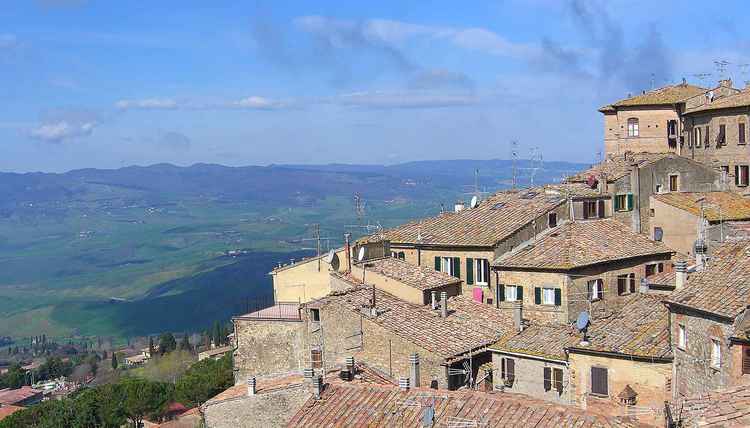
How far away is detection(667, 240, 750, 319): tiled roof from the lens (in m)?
20.9

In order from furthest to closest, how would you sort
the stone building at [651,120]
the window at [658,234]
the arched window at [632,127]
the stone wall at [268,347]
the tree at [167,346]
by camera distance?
1. the tree at [167,346]
2. the arched window at [632,127]
3. the stone building at [651,120]
4. the window at [658,234]
5. the stone wall at [268,347]

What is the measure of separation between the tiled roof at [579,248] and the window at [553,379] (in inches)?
239

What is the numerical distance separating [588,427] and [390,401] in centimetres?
559

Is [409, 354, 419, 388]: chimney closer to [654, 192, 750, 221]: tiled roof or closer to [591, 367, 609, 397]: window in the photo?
[591, 367, 609, 397]: window

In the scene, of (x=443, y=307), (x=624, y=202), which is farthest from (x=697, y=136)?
(x=443, y=307)

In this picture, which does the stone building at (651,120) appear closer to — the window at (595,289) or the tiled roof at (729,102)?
the tiled roof at (729,102)

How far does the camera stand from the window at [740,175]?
43562mm

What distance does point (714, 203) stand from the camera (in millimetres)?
39156

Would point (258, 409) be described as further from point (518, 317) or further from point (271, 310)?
point (518, 317)

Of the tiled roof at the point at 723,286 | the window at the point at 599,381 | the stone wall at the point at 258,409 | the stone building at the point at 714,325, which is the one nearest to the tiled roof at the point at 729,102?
the stone building at the point at 714,325

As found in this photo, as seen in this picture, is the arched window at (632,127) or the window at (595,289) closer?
the window at (595,289)

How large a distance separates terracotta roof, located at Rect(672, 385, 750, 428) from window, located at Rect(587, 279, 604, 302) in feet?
61.9

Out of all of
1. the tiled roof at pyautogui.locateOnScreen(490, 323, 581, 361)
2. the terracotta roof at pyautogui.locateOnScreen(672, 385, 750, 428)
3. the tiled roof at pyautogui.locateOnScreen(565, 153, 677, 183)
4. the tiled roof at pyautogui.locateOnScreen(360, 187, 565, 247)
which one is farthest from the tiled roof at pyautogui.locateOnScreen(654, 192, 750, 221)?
the terracotta roof at pyautogui.locateOnScreen(672, 385, 750, 428)

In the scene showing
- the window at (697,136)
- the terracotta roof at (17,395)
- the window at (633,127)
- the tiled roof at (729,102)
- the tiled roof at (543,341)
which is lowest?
the terracotta roof at (17,395)
